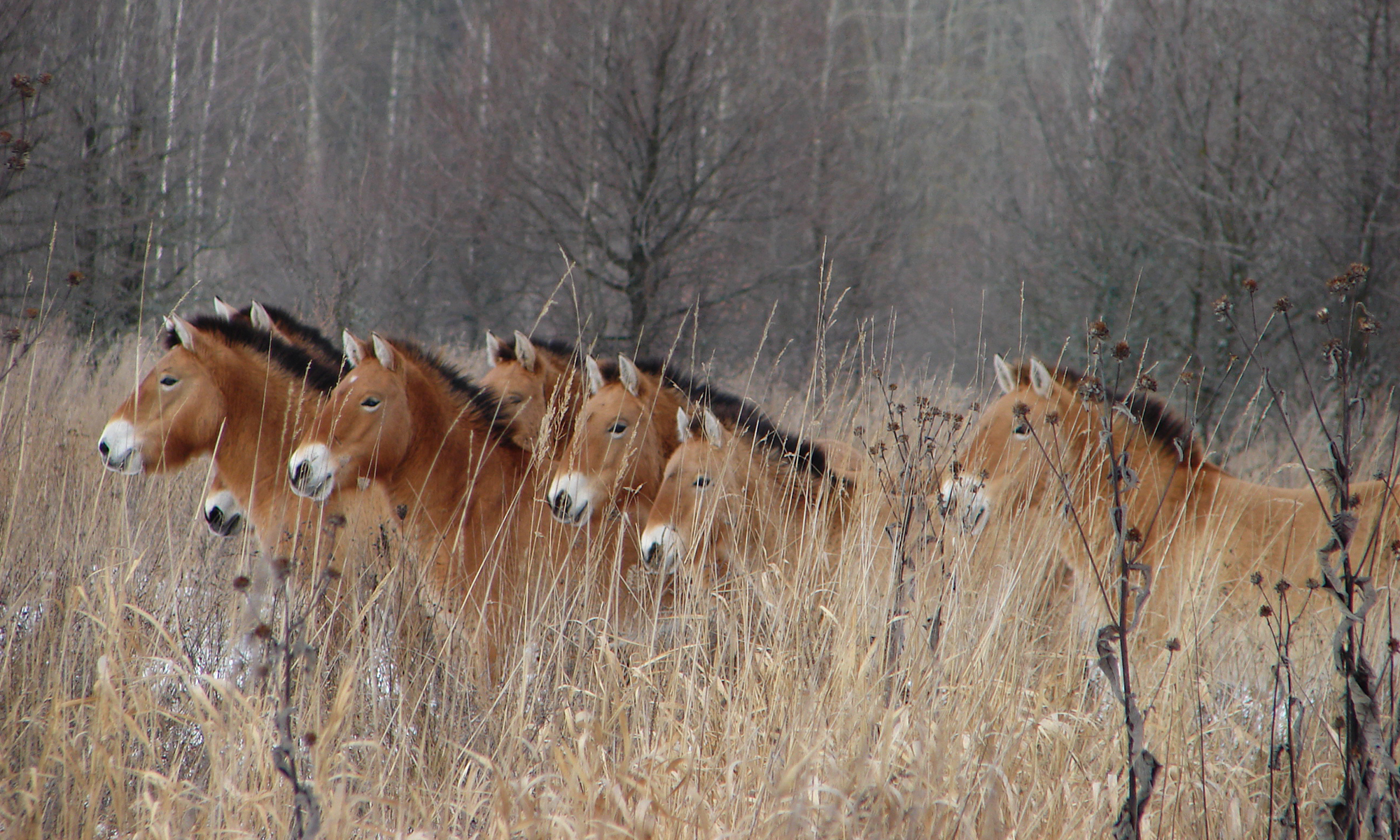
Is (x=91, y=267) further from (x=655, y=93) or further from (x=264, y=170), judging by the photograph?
(x=655, y=93)

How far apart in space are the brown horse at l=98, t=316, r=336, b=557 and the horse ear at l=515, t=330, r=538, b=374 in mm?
1004

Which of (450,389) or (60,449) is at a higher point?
(450,389)

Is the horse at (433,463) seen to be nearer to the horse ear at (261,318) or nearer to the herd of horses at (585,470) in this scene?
the herd of horses at (585,470)

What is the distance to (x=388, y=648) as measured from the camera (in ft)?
→ 10.8

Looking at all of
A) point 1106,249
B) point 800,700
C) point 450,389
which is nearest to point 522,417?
point 450,389

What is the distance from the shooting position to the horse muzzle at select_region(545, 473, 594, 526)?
13.6ft

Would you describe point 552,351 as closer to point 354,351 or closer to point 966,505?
point 354,351

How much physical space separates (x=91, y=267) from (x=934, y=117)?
16.6 meters

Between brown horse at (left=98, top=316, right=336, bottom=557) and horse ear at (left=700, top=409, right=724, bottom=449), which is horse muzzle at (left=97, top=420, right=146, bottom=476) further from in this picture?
horse ear at (left=700, top=409, right=724, bottom=449)

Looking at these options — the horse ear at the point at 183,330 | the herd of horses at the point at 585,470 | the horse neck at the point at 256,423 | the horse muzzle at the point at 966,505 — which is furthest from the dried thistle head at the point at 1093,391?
the horse ear at the point at 183,330

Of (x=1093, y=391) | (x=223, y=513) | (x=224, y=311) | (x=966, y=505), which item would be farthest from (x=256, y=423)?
(x=1093, y=391)

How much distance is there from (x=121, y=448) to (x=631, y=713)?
2587 millimetres

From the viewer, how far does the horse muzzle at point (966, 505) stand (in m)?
3.15

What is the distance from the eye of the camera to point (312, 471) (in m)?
4.04
